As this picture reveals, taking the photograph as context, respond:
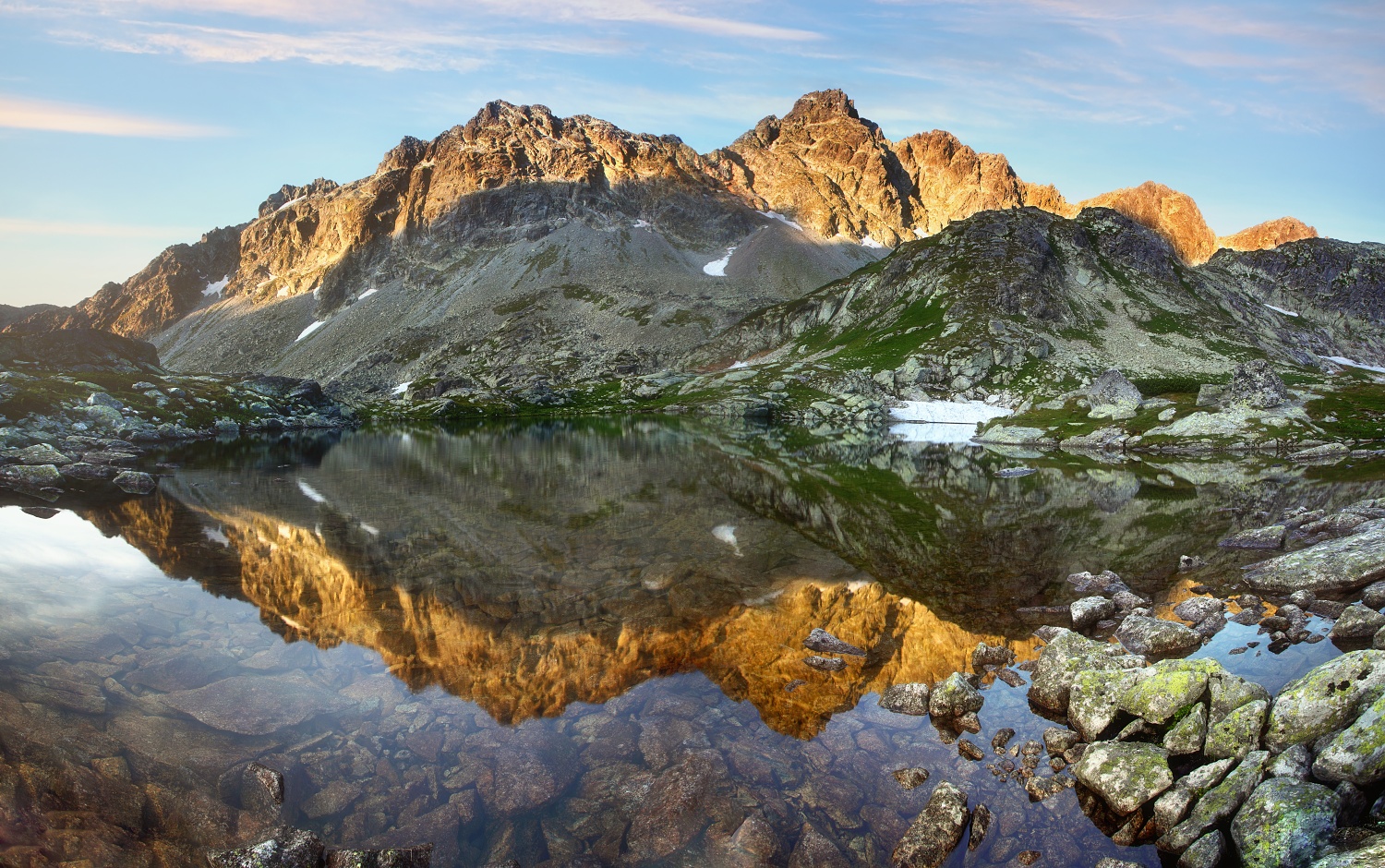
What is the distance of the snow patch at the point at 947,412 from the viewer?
10462 centimetres

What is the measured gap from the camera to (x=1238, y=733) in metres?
10.3

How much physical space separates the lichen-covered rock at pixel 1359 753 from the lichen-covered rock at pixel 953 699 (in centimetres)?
518

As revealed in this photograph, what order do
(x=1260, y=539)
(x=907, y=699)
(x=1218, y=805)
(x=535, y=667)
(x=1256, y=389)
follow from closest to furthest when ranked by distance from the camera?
1. (x=1218, y=805)
2. (x=907, y=699)
3. (x=535, y=667)
4. (x=1260, y=539)
5. (x=1256, y=389)

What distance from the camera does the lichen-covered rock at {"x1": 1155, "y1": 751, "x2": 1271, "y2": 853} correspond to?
29.5 feet

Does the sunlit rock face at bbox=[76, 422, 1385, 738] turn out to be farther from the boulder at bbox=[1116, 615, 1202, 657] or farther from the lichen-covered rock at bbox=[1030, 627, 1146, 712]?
the boulder at bbox=[1116, 615, 1202, 657]

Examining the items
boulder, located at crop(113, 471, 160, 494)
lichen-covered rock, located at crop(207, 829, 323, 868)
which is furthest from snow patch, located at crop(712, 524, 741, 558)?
boulder, located at crop(113, 471, 160, 494)

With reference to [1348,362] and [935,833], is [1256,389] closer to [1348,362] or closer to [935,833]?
[935,833]

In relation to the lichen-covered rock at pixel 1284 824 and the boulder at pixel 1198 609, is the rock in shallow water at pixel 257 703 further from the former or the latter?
the boulder at pixel 1198 609

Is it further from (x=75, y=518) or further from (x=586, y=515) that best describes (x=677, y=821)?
(x=75, y=518)

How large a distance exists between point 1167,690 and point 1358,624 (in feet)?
26.2

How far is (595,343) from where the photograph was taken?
191875 millimetres

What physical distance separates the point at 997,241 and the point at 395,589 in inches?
6425

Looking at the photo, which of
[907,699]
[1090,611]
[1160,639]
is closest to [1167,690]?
[907,699]

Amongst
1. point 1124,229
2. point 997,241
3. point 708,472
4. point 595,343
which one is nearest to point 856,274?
point 997,241
